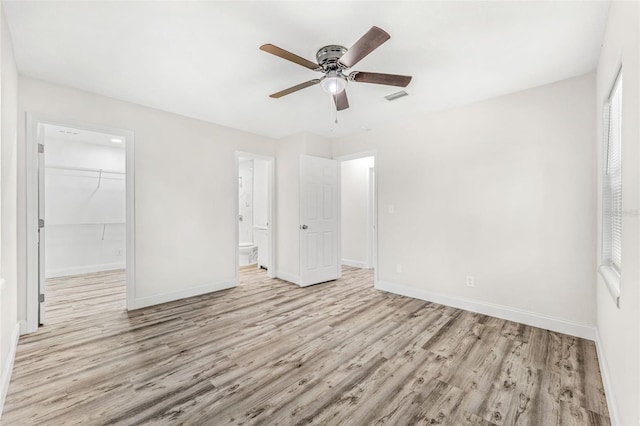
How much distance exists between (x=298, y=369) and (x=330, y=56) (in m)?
2.49

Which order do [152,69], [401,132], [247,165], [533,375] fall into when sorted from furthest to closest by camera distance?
1. [247,165]
2. [401,132]
3. [152,69]
4. [533,375]

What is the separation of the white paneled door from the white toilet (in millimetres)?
1714

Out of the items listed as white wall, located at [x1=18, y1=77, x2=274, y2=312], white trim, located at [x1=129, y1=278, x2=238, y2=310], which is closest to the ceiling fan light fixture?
white wall, located at [x1=18, y1=77, x2=274, y2=312]

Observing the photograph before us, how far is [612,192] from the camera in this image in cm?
206

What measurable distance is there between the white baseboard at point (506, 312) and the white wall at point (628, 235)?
2.96 feet

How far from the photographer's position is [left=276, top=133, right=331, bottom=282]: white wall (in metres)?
4.50

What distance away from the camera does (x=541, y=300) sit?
280cm

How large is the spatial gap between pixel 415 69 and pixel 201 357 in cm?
320

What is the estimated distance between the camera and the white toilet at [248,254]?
554 centimetres

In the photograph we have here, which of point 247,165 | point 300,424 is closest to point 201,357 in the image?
point 300,424

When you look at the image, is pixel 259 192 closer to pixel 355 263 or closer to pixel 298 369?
pixel 355 263

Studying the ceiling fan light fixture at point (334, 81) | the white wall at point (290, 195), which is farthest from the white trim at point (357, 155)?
the ceiling fan light fixture at point (334, 81)

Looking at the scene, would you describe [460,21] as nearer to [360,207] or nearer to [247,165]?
[360,207]

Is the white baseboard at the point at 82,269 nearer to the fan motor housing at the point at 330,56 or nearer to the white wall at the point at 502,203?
the white wall at the point at 502,203
